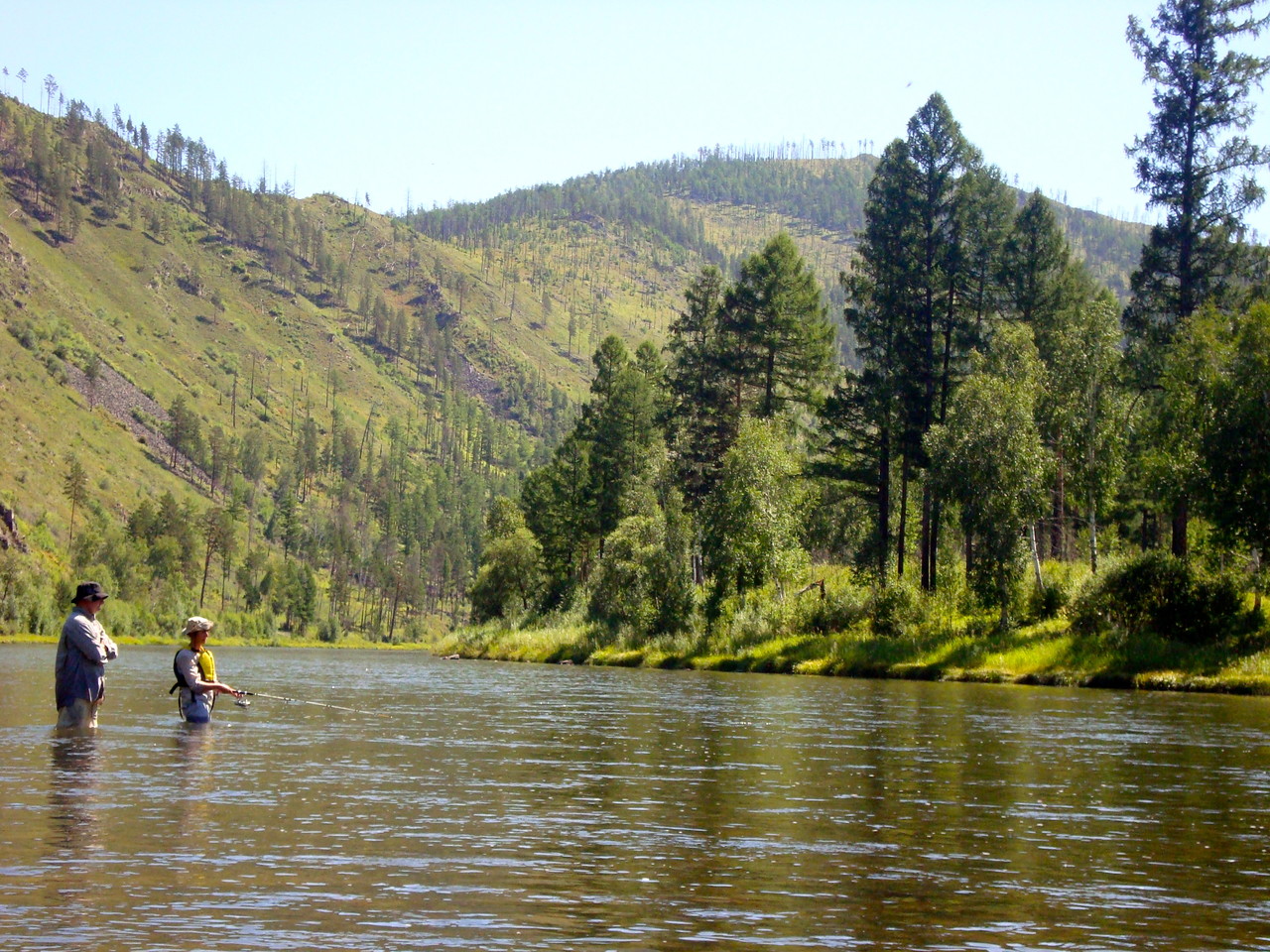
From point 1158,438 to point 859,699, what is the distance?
17592mm

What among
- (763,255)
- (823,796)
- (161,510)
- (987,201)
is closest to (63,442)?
(161,510)

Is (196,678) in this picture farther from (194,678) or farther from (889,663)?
(889,663)

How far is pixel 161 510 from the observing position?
622 feet

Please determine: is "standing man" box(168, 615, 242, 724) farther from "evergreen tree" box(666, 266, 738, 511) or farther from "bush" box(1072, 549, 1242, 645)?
"evergreen tree" box(666, 266, 738, 511)

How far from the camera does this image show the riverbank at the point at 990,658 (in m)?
43.2

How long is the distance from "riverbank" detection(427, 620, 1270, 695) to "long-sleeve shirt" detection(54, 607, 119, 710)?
35.3 metres

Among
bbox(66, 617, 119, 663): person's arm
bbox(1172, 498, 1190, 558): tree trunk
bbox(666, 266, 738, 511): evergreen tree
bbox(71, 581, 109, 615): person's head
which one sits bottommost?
bbox(66, 617, 119, 663): person's arm

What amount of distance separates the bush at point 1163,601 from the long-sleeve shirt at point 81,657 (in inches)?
1454

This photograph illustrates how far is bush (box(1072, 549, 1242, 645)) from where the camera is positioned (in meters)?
45.1

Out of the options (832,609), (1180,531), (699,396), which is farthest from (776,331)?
(1180,531)

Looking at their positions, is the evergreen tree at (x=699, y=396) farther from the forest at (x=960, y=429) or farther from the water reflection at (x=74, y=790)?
the water reflection at (x=74, y=790)

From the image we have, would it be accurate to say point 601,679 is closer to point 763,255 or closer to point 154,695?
point 154,695

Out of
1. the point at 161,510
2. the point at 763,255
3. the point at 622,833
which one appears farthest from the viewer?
the point at 161,510

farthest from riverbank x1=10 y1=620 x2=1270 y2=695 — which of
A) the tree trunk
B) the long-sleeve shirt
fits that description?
the long-sleeve shirt
